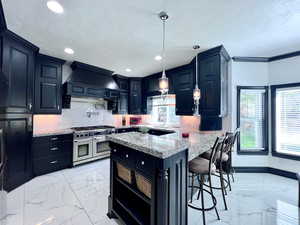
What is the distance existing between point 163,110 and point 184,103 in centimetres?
143

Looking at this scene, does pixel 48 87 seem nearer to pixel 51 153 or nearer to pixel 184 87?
pixel 51 153

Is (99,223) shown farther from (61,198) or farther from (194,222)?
(194,222)

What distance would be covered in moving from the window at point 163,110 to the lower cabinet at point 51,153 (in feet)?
10.1

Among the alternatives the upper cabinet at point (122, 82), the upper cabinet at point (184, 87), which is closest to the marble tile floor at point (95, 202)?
the upper cabinet at point (184, 87)

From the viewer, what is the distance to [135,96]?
5.72 m

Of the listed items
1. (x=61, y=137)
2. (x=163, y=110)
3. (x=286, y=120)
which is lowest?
(x=61, y=137)

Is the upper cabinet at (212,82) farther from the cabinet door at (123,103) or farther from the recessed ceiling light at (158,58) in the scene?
the cabinet door at (123,103)

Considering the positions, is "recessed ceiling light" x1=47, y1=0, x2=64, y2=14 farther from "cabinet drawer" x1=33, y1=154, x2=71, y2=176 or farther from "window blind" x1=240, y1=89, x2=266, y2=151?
"window blind" x1=240, y1=89, x2=266, y2=151

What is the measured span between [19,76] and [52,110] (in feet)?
3.66

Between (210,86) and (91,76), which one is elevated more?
(91,76)

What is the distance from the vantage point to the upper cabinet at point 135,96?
18.6ft

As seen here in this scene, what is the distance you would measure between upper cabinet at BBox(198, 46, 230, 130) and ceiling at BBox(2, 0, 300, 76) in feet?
0.68

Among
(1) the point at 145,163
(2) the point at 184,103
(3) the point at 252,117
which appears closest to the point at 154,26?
(1) the point at 145,163

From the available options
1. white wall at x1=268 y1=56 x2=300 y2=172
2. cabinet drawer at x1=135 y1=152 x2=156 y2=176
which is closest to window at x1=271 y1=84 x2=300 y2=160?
white wall at x1=268 y1=56 x2=300 y2=172
